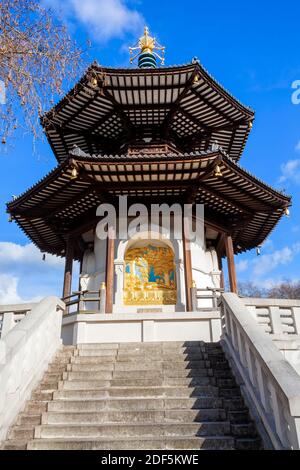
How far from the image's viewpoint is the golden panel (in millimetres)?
12523

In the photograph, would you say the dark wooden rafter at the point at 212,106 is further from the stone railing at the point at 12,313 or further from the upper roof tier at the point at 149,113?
the stone railing at the point at 12,313

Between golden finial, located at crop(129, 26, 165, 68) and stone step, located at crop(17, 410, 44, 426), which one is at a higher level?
golden finial, located at crop(129, 26, 165, 68)

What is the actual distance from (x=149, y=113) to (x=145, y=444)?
11.4 meters

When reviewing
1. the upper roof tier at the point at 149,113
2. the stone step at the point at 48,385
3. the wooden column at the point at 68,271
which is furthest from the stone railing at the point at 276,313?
the wooden column at the point at 68,271

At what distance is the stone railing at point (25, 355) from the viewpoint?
16.7 feet

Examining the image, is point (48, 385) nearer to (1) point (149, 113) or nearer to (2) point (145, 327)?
(2) point (145, 327)

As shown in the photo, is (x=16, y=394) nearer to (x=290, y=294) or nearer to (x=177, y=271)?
(x=177, y=271)

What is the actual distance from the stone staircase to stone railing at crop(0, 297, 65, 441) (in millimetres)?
178

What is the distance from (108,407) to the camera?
5.55 m

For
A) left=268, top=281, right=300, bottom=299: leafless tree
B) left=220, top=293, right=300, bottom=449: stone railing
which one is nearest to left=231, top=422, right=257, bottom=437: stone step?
left=220, top=293, right=300, bottom=449: stone railing

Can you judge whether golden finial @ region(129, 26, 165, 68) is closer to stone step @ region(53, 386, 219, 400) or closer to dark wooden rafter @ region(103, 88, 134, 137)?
dark wooden rafter @ region(103, 88, 134, 137)

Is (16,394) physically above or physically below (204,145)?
below
